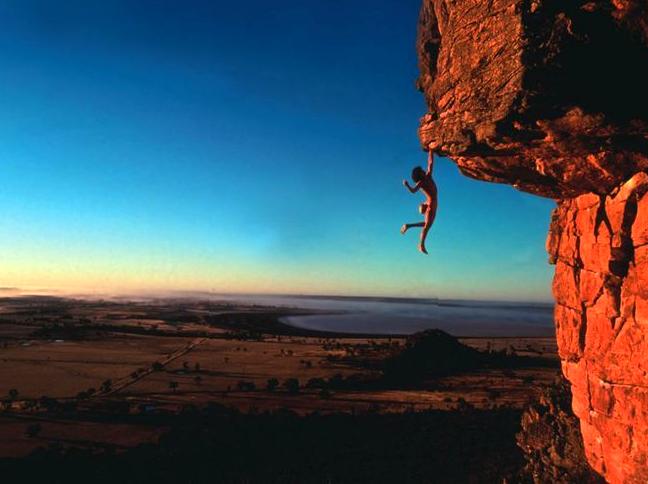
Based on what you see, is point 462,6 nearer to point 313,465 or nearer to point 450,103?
point 450,103

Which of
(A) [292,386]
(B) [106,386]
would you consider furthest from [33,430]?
(A) [292,386]

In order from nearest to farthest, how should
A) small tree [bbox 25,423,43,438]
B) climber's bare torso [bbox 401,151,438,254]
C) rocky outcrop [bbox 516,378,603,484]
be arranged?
climber's bare torso [bbox 401,151,438,254] → rocky outcrop [bbox 516,378,603,484] → small tree [bbox 25,423,43,438]

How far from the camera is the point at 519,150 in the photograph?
26.9ft

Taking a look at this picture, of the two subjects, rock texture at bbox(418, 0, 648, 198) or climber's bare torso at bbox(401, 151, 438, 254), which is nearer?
rock texture at bbox(418, 0, 648, 198)

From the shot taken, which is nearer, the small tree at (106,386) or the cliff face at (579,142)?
the cliff face at (579,142)

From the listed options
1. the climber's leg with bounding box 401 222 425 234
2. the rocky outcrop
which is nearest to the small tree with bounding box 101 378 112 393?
the rocky outcrop

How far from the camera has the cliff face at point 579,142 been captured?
6.58m

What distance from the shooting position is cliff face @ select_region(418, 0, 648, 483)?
6578 millimetres

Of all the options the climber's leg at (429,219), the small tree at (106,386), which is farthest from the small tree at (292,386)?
the climber's leg at (429,219)

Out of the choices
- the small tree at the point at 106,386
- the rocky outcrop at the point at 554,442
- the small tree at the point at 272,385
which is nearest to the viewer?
the rocky outcrop at the point at 554,442

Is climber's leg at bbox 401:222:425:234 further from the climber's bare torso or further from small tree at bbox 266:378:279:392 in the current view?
small tree at bbox 266:378:279:392

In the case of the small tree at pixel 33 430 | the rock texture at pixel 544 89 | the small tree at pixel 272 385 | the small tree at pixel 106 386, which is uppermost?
the rock texture at pixel 544 89

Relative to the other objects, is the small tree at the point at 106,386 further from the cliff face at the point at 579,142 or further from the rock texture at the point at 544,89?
the rock texture at the point at 544,89

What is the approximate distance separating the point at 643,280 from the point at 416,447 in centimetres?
1486
